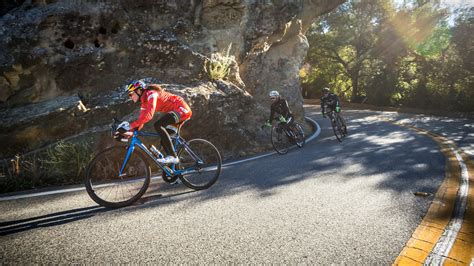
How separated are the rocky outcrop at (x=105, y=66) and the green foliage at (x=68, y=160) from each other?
0.68 metres

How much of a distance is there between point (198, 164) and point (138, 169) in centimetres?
102

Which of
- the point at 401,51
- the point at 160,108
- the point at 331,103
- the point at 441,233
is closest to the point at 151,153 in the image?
the point at 160,108

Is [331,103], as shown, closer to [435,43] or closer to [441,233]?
[441,233]

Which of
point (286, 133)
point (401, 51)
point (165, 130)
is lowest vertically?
point (286, 133)

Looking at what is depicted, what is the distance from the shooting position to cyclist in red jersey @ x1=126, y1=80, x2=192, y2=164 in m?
4.03

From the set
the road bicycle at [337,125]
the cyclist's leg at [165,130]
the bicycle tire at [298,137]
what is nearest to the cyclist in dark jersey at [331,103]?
the road bicycle at [337,125]

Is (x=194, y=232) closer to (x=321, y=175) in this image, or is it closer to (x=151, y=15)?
(x=321, y=175)

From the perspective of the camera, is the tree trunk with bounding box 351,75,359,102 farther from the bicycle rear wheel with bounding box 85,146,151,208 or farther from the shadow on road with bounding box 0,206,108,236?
the shadow on road with bounding box 0,206,108,236

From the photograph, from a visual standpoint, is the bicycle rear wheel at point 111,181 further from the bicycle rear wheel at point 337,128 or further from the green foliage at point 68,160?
the bicycle rear wheel at point 337,128

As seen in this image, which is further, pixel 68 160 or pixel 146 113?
pixel 68 160

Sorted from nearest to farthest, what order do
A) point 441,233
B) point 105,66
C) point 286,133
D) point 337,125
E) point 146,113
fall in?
point 441,233 < point 146,113 < point 105,66 < point 286,133 < point 337,125

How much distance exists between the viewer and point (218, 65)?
29.2ft

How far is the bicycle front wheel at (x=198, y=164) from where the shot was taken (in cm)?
467

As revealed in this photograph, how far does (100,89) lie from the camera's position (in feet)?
23.5
